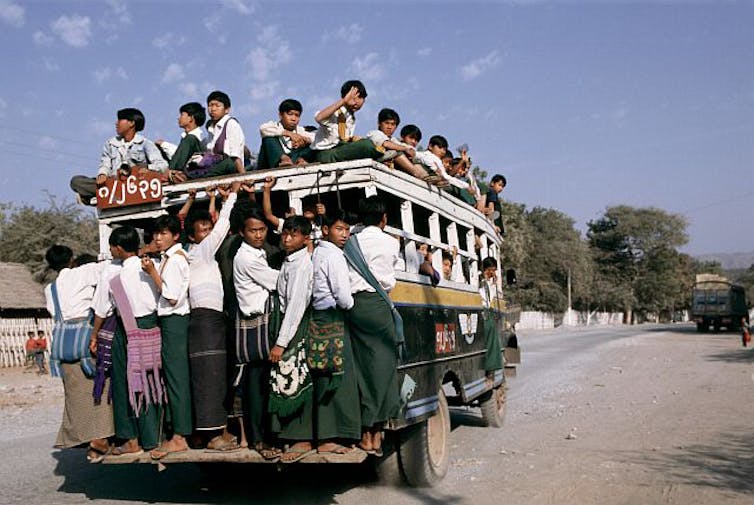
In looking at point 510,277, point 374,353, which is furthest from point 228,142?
point 510,277

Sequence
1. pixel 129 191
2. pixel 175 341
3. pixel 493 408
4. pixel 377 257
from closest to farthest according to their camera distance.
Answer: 1. pixel 377 257
2. pixel 175 341
3. pixel 129 191
4. pixel 493 408

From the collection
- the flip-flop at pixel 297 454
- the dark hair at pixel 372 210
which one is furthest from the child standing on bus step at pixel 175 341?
the dark hair at pixel 372 210

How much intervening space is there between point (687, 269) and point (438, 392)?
Answer: 84780mm

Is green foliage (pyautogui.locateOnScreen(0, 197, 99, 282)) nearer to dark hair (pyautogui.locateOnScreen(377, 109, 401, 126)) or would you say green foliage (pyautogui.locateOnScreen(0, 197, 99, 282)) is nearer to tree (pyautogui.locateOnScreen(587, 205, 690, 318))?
dark hair (pyautogui.locateOnScreen(377, 109, 401, 126))

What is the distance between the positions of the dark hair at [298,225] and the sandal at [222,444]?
163 cm

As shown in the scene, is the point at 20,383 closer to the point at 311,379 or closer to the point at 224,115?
the point at 224,115

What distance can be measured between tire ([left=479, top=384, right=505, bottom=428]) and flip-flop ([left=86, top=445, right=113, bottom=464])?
5.01 metres

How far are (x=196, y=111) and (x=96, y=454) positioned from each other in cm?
314

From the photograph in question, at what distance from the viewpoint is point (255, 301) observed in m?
5.02

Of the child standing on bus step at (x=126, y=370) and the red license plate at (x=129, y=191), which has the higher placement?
the red license plate at (x=129, y=191)

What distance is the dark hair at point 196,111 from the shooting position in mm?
6578

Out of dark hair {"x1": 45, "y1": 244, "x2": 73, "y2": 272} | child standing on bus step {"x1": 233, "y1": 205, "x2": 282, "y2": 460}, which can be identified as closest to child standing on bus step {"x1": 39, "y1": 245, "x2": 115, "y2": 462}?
dark hair {"x1": 45, "y1": 244, "x2": 73, "y2": 272}

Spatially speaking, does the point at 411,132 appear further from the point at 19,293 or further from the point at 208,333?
the point at 19,293

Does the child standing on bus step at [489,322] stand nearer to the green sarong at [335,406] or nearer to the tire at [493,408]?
the tire at [493,408]
